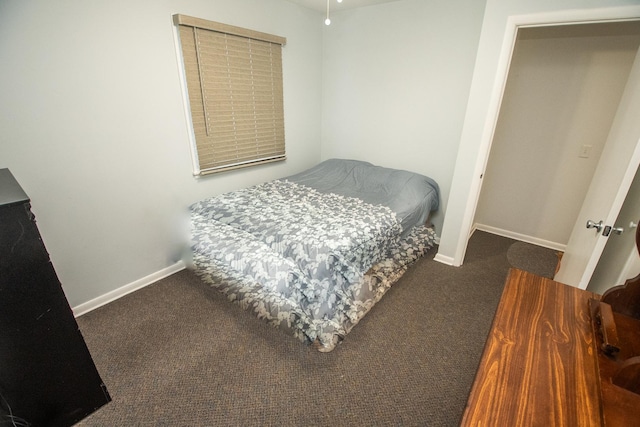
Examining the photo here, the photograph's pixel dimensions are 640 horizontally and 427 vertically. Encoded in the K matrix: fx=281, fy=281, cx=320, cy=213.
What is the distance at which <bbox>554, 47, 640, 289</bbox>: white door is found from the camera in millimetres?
1258

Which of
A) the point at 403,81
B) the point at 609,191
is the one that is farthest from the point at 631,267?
the point at 403,81

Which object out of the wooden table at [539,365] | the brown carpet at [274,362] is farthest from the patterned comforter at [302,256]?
the wooden table at [539,365]

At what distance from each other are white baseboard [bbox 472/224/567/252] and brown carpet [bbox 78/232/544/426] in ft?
4.03

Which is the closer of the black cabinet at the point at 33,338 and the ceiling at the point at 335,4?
the black cabinet at the point at 33,338

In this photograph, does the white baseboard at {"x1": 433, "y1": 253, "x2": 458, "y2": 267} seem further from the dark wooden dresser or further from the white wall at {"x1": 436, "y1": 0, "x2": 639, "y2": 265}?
the dark wooden dresser

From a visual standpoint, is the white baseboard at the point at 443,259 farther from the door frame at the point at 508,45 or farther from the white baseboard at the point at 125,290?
the white baseboard at the point at 125,290

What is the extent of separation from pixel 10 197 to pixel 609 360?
1878mm

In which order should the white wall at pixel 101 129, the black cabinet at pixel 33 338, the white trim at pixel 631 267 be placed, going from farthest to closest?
1. the white wall at pixel 101 129
2. the white trim at pixel 631 267
3. the black cabinet at pixel 33 338

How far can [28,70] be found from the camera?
4.99 feet

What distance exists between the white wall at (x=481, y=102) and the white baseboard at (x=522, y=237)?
978 mm

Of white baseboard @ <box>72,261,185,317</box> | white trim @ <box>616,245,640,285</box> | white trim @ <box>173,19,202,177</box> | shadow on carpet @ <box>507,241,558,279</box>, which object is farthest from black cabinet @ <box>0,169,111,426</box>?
shadow on carpet @ <box>507,241,558,279</box>

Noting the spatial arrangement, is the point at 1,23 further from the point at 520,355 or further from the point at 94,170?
the point at 520,355

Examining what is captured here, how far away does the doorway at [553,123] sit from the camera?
7.75 feet

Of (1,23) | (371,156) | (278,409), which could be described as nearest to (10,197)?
(1,23)
